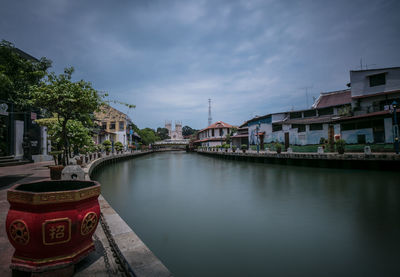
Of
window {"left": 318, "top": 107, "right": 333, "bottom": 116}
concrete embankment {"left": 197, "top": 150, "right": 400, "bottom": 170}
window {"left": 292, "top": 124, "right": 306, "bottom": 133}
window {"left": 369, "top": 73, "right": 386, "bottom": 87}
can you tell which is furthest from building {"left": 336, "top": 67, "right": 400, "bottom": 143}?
window {"left": 318, "top": 107, "right": 333, "bottom": 116}

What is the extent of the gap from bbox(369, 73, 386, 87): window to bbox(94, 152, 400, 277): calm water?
14619 mm

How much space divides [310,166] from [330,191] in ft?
32.2

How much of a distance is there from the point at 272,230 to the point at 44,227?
5.33 meters

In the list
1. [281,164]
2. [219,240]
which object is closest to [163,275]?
[219,240]

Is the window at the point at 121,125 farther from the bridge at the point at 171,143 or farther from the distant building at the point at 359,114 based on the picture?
the distant building at the point at 359,114

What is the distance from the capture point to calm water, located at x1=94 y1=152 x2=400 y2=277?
12.8 feet

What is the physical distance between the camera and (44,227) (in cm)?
198

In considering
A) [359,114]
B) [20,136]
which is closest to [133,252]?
[20,136]

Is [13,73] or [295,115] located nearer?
[13,73]

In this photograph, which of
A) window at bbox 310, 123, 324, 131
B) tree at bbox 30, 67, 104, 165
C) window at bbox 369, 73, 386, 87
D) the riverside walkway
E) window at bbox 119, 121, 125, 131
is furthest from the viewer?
window at bbox 119, 121, 125, 131

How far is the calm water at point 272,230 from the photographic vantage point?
154 inches

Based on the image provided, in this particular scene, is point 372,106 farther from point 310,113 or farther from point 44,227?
point 44,227

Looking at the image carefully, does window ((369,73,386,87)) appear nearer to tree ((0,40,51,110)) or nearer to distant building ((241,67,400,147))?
distant building ((241,67,400,147))

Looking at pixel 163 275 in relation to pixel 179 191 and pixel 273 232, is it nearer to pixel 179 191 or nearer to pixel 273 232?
pixel 273 232
